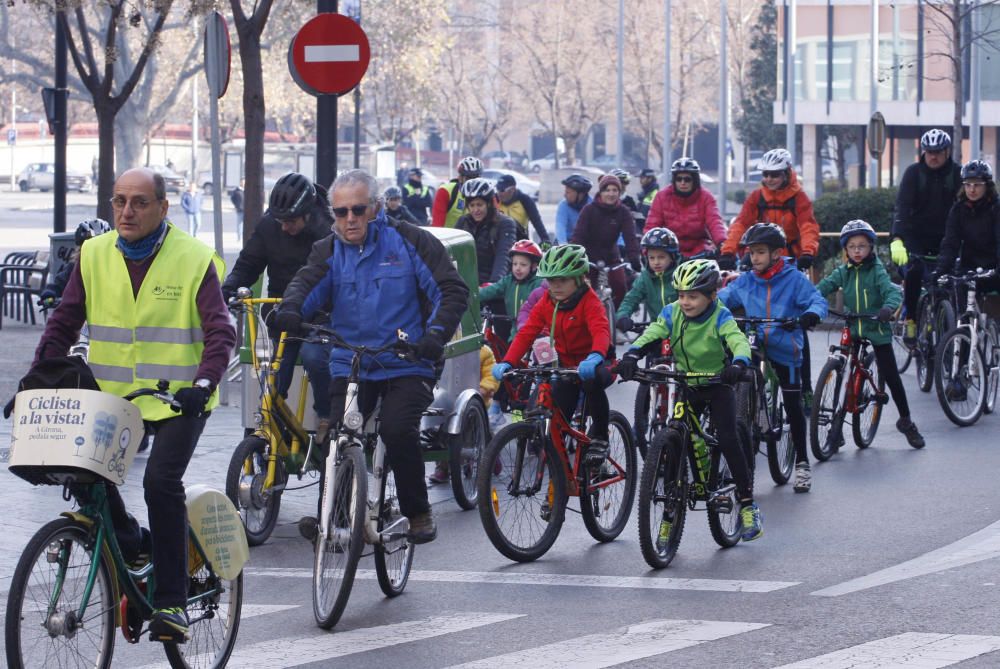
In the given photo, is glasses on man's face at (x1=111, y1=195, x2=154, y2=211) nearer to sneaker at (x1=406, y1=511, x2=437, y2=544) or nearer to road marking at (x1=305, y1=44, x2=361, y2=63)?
sneaker at (x1=406, y1=511, x2=437, y2=544)

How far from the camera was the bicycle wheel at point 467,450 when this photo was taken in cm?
959

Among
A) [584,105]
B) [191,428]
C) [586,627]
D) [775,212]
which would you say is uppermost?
[584,105]

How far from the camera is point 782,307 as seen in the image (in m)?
10.4

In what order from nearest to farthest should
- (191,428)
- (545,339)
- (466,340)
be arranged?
(191,428) < (545,339) < (466,340)

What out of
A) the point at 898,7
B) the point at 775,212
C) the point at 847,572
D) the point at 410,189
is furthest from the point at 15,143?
the point at 847,572

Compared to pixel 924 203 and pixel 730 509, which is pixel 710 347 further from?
pixel 924 203

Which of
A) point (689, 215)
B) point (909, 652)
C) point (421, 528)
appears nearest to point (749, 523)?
point (421, 528)

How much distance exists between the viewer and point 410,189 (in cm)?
2702

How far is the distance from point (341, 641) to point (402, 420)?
0.99 metres

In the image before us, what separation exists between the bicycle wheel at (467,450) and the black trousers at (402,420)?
219 centimetres

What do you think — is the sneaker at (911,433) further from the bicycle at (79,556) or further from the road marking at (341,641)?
the bicycle at (79,556)

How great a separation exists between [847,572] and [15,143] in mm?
76660

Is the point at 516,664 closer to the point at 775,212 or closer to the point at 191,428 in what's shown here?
the point at 191,428

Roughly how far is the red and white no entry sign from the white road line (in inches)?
249
